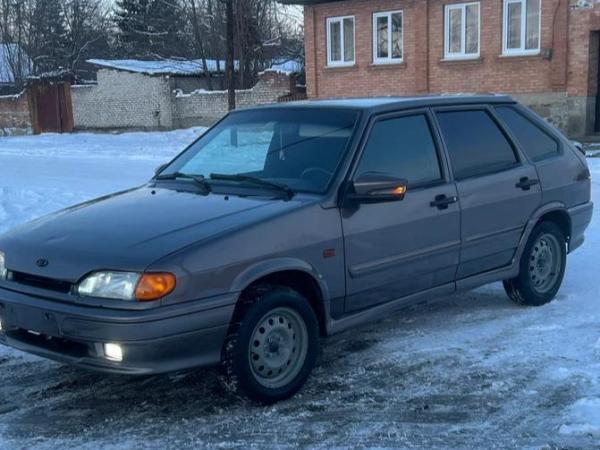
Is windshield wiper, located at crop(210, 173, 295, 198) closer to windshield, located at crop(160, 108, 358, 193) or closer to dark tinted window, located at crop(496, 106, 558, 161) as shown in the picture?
windshield, located at crop(160, 108, 358, 193)

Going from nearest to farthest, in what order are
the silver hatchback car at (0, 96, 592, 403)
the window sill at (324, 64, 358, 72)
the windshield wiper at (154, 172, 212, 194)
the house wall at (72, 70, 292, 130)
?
the silver hatchback car at (0, 96, 592, 403) < the windshield wiper at (154, 172, 212, 194) < the window sill at (324, 64, 358, 72) < the house wall at (72, 70, 292, 130)

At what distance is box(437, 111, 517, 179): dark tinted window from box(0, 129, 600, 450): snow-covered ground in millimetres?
1152

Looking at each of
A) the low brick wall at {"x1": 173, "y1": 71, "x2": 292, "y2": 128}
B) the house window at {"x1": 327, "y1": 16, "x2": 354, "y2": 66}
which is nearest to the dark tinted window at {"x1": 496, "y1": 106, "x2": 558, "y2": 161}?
the house window at {"x1": 327, "y1": 16, "x2": 354, "y2": 66}

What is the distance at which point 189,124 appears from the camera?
3019 cm

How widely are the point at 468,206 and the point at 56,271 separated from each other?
280 cm

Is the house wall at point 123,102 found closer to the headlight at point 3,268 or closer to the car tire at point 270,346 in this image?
the headlight at point 3,268

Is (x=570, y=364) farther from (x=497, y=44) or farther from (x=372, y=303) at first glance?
(x=497, y=44)

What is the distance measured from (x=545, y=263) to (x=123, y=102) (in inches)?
1115

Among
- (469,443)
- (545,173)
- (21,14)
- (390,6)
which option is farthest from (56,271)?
(21,14)

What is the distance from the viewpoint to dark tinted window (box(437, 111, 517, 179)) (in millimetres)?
5449

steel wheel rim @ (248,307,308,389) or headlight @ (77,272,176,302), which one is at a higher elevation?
headlight @ (77,272,176,302)

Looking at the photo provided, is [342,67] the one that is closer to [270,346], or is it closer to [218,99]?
[218,99]

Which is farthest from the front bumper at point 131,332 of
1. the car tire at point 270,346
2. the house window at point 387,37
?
the house window at point 387,37

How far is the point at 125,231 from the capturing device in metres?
4.25
